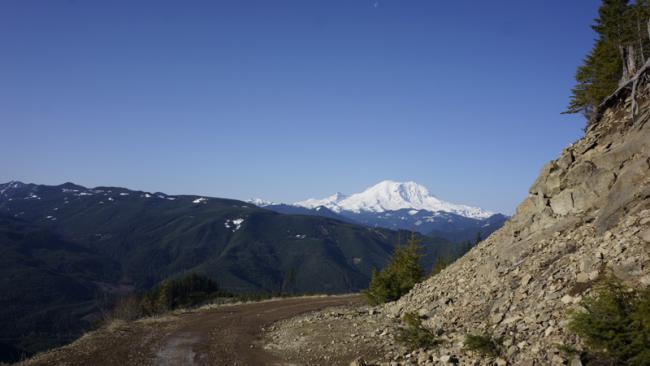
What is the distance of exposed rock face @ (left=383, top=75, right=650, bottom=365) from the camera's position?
15.2 meters

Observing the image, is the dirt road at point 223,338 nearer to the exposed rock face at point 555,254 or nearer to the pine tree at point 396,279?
the pine tree at point 396,279

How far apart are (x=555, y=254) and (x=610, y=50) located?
99.0 ft

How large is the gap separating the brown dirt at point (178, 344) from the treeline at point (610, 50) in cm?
3306

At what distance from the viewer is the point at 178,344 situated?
942 inches

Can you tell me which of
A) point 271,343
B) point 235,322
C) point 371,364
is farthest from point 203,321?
point 371,364

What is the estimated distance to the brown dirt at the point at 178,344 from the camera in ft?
66.4

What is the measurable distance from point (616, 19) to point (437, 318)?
37982mm

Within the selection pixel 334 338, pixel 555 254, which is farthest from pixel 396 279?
pixel 555 254

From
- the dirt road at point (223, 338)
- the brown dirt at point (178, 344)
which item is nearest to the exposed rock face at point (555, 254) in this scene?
the dirt road at point (223, 338)

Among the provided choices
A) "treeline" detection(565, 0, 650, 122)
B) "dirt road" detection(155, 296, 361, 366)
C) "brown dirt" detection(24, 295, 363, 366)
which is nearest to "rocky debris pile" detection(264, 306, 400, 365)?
"brown dirt" detection(24, 295, 363, 366)

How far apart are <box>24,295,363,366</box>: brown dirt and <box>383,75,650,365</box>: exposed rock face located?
30.2ft

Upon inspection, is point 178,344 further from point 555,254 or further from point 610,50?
point 610,50

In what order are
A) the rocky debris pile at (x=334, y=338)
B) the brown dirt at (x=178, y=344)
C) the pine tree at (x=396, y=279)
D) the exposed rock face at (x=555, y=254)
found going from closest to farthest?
the exposed rock face at (x=555, y=254)
the rocky debris pile at (x=334, y=338)
the brown dirt at (x=178, y=344)
the pine tree at (x=396, y=279)

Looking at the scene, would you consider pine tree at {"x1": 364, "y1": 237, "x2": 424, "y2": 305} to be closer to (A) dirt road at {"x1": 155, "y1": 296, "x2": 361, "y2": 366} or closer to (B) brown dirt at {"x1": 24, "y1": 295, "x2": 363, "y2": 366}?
(A) dirt road at {"x1": 155, "y1": 296, "x2": 361, "y2": 366}
